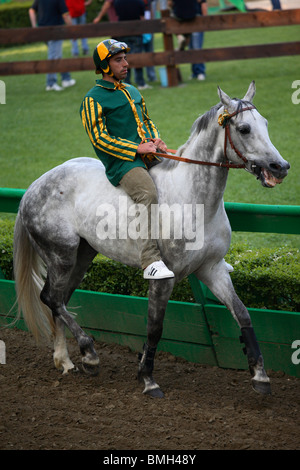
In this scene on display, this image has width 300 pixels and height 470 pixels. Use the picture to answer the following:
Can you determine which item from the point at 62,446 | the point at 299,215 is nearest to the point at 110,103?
the point at 299,215

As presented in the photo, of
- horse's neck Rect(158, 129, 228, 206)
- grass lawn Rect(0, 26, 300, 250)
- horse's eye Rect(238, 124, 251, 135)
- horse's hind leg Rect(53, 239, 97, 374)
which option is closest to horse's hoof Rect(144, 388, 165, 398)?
horse's hind leg Rect(53, 239, 97, 374)

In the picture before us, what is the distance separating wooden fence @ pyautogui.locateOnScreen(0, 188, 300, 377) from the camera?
4.61 m

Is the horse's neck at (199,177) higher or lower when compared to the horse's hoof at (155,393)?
higher

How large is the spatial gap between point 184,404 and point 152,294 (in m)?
0.77

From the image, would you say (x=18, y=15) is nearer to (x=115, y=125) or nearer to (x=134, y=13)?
(x=134, y=13)

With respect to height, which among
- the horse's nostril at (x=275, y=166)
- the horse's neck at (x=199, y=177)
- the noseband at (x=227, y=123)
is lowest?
the horse's neck at (x=199, y=177)

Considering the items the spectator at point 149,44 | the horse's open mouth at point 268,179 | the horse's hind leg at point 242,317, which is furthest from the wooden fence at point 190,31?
the horse's open mouth at point 268,179

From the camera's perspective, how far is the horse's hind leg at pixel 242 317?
4.25 m

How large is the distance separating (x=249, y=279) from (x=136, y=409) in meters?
1.31

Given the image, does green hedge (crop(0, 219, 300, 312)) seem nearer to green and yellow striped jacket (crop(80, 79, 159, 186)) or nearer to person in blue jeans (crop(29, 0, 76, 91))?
green and yellow striped jacket (crop(80, 79, 159, 186))

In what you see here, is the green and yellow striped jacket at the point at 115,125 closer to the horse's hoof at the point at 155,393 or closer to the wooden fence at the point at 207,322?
the wooden fence at the point at 207,322

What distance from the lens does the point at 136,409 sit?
4312 mm

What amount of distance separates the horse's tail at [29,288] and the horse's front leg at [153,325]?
991 mm

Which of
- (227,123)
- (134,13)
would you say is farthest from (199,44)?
(227,123)
